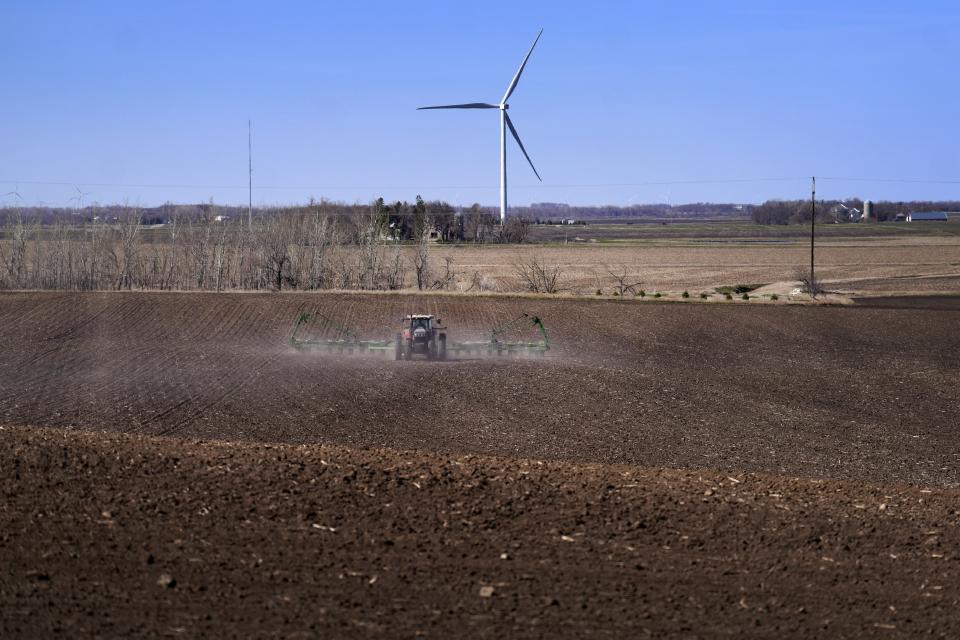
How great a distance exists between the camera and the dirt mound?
7539 millimetres

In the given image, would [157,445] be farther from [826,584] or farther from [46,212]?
[46,212]

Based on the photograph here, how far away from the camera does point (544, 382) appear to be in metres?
27.3

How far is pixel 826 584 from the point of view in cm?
853

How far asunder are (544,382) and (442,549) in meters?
18.5

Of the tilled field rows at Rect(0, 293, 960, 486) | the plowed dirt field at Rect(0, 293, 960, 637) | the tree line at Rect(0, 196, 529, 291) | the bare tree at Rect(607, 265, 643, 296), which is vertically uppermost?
the tree line at Rect(0, 196, 529, 291)

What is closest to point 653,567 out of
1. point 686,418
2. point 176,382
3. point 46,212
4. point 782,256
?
point 686,418

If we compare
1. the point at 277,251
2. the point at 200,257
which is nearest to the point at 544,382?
the point at 277,251

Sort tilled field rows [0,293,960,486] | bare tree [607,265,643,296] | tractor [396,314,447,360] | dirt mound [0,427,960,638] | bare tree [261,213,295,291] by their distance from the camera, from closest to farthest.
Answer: dirt mound [0,427,960,638]
tilled field rows [0,293,960,486]
tractor [396,314,447,360]
bare tree [607,265,643,296]
bare tree [261,213,295,291]

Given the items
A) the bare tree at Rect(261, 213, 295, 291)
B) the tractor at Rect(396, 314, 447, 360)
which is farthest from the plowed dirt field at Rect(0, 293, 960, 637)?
the bare tree at Rect(261, 213, 295, 291)

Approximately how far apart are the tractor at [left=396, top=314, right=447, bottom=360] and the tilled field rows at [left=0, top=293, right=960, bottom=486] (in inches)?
36.1

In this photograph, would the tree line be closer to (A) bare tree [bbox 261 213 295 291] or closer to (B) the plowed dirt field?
(A) bare tree [bbox 261 213 295 291]

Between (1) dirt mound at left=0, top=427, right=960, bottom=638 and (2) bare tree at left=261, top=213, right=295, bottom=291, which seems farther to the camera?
(2) bare tree at left=261, top=213, right=295, bottom=291

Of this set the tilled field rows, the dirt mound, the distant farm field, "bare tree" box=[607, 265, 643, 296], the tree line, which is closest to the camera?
the dirt mound

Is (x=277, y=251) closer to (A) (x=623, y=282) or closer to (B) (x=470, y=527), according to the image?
(A) (x=623, y=282)
